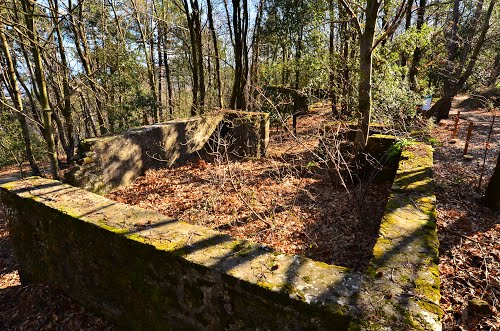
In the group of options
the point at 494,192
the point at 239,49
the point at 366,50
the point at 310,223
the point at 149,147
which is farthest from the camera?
the point at 239,49

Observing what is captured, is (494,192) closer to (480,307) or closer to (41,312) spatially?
(480,307)

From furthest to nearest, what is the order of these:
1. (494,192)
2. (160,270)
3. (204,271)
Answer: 1. (494,192)
2. (160,270)
3. (204,271)

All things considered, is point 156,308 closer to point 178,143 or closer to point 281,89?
point 178,143

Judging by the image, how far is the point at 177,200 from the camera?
265 inches

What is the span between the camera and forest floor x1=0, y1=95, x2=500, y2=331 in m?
3.46

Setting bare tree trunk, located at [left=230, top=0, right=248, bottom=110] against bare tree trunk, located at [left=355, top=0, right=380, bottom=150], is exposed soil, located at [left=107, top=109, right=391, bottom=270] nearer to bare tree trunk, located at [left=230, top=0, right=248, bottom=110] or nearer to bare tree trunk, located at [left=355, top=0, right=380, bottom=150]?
bare tree trunk, located at [left=355, top=0, right=380, bottom=150]

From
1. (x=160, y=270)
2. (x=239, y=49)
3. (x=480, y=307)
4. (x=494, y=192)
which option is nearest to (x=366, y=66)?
(x=494, y=192)

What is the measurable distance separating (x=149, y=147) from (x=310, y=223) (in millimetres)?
5093

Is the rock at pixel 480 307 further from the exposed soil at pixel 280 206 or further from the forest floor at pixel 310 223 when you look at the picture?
the exposed soil at pixel 280 206

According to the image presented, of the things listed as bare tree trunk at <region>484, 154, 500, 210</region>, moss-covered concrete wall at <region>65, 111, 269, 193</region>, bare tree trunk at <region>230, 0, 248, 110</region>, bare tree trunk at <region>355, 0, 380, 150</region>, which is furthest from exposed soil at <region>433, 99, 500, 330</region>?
bare tree trunk at <region>230, 0, 248, 110</region>

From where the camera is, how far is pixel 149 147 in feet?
26.6

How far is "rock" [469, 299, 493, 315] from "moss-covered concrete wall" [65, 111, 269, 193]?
18.8 feet

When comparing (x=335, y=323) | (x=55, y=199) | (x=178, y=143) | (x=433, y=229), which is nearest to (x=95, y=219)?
(x=55, y=199)

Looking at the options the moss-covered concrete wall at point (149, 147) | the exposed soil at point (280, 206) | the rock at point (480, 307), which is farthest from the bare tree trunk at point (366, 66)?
the rock at point (480, 307)
